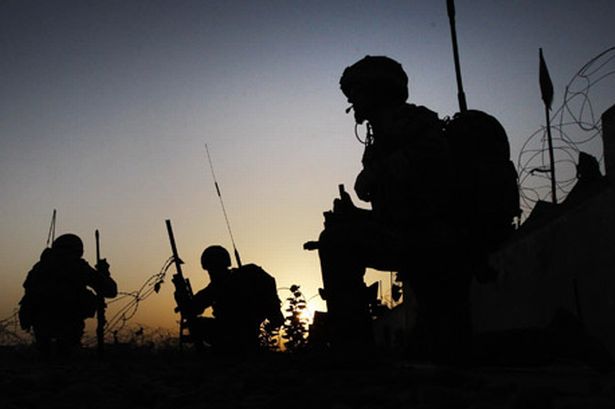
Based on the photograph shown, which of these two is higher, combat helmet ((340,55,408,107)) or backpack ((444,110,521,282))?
combat helmet ((340,55,408,107))

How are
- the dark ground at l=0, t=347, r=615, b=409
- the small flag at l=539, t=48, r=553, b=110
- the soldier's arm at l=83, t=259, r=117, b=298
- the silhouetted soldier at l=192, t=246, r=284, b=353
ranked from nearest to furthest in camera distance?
the dark ground at l=0, t=347, r=615, b=409
the silhouetted soldier at l=192, t=246, r=284, b=353
the soldier's arm at l=83, t=259, r=117, b=298
the small flag at l=539, t=48, r=553, b=110

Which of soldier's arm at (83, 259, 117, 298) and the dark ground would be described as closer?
the dark ground

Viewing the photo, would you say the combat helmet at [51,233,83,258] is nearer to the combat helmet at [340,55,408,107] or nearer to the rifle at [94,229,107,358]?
the rifle at [94,229,107,358]

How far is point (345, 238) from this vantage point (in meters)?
4.51

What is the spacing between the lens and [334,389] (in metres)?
3.34

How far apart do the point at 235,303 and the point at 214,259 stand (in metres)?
0.71

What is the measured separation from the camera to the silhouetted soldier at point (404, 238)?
4.39 meters

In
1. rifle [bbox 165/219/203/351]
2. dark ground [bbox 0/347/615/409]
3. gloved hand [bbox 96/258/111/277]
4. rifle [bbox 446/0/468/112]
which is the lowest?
dark ground [bbox 0/347/615/409]

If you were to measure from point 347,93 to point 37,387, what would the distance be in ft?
9.47

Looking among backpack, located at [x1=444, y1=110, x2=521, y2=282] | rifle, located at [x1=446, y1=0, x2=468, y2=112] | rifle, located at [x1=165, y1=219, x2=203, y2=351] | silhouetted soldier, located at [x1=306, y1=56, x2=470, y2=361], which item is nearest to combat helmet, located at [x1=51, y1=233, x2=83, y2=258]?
rifle, located at [x1=165, y1=219, x2=203, y2=351]

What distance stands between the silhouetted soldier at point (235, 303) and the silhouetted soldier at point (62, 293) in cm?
165

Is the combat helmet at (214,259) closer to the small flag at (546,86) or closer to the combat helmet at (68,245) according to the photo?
the combat helmet at (68,245)

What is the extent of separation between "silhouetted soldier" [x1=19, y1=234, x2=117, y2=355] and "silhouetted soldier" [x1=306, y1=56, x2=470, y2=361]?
631 cm

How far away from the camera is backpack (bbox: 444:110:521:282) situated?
440cm
